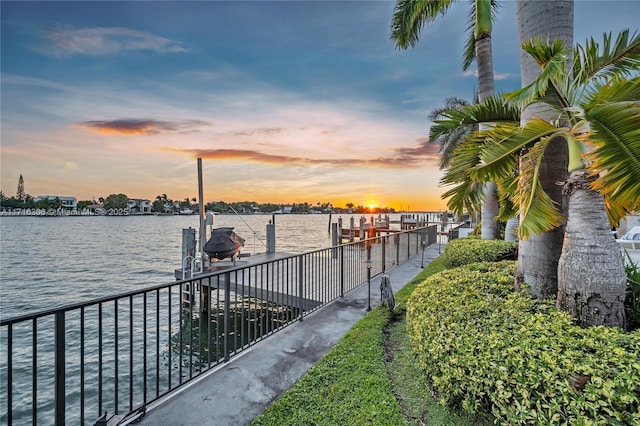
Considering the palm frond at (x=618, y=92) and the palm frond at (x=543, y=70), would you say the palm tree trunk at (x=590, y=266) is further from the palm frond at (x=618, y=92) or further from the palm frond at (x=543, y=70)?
the palm frond at (x=543, y=70)

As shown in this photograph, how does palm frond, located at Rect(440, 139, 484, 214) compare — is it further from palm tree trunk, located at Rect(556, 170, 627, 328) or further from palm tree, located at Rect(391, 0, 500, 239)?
palm tree, located at Rect(391, 0, 500, 239)

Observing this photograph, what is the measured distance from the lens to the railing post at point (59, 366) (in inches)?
79.4

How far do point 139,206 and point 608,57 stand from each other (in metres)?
94.6

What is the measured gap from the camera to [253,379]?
3191 millimetres

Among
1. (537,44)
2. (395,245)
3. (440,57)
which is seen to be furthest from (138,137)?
(537,44)

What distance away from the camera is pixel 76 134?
482 inches

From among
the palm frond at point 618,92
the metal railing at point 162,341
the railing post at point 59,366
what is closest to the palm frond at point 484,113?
the palm frond at point 618,92

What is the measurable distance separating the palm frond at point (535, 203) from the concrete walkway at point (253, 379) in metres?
2.73

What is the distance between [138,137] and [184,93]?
402 cm

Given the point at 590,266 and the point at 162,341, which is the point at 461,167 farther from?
the point at 162,341

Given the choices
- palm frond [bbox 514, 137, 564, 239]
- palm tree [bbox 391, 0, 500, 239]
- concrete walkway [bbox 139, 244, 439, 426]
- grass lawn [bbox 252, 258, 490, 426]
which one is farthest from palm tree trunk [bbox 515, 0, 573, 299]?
palm tree [bbox 391, 0, 500, 239]

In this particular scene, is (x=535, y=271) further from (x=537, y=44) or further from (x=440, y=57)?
(x=440, y=57)

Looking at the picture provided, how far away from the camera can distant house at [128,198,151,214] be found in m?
79.8

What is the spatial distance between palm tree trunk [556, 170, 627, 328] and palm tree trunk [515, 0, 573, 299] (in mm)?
533
